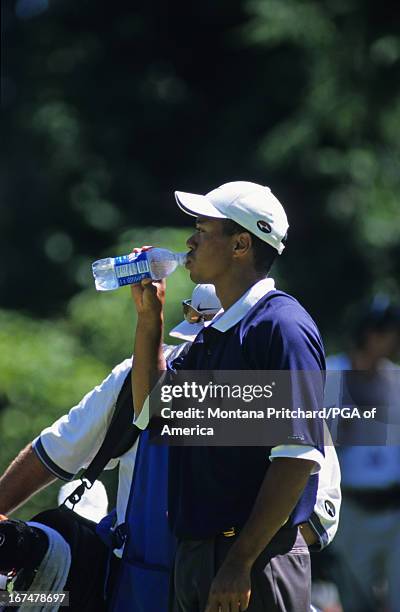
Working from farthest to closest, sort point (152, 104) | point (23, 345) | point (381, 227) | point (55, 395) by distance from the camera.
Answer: point (152, 104), point (381, 227), point (23, 345), point (55, 395)

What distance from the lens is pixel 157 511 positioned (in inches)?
123

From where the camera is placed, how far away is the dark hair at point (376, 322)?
13.5 ft

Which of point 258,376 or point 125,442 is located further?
point 125,442

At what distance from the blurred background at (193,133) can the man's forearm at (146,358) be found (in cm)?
542

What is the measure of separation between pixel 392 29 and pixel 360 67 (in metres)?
0.50

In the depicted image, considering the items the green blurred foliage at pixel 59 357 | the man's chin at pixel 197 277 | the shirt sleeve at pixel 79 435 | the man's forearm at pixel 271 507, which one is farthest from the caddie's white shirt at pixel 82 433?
the green blurred foliage at pixel 59 357

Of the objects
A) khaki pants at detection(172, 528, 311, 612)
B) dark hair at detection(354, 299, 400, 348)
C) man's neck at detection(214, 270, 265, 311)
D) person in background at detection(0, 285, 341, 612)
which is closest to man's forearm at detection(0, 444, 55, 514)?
person in background at detection(0, 285, 341, 612)

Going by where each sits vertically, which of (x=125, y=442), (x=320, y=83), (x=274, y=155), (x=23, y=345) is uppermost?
(x=320, y=83)

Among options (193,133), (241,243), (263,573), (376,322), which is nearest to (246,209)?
(241,243)

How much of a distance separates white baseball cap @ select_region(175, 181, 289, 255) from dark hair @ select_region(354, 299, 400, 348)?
1200 mm

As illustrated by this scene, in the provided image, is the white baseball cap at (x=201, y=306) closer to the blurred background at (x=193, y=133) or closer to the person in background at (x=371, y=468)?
the person in background at (x=371, y=468)

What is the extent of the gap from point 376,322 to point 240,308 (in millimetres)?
1371

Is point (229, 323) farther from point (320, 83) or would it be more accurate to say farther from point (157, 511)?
point (320, 83)

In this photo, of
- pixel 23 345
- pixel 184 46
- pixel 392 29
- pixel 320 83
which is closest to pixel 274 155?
pixel 320 83
